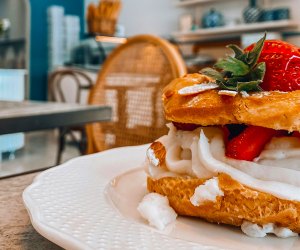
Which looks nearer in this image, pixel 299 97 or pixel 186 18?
pixel 299 97

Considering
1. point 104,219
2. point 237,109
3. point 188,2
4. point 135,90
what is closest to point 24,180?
point 104,219

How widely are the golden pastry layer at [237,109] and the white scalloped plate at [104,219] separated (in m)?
0.13

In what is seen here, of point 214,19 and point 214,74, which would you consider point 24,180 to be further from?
point 214,19

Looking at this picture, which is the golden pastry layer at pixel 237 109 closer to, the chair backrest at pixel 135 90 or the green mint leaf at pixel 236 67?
the green mint leaf at pixel 236 67

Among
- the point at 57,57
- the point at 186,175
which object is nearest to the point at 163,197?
the point at 186,175

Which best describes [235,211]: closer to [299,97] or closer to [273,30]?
[299,97]

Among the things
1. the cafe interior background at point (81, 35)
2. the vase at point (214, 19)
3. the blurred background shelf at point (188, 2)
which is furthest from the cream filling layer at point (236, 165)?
the blurred background shelf at point (188, 2)

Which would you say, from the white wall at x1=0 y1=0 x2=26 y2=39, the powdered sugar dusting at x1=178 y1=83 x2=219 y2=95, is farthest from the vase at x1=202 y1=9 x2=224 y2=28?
the powdered sugar dusting at x1=178 y1=83 x2=219 y2=95

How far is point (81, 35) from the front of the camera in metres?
6.60

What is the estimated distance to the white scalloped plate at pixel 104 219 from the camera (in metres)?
0.43

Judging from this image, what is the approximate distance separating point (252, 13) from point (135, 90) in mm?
3136

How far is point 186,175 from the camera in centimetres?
59

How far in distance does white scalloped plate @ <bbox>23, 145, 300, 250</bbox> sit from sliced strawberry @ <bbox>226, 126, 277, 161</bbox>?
9 cm

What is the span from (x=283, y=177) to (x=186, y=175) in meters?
0.13
